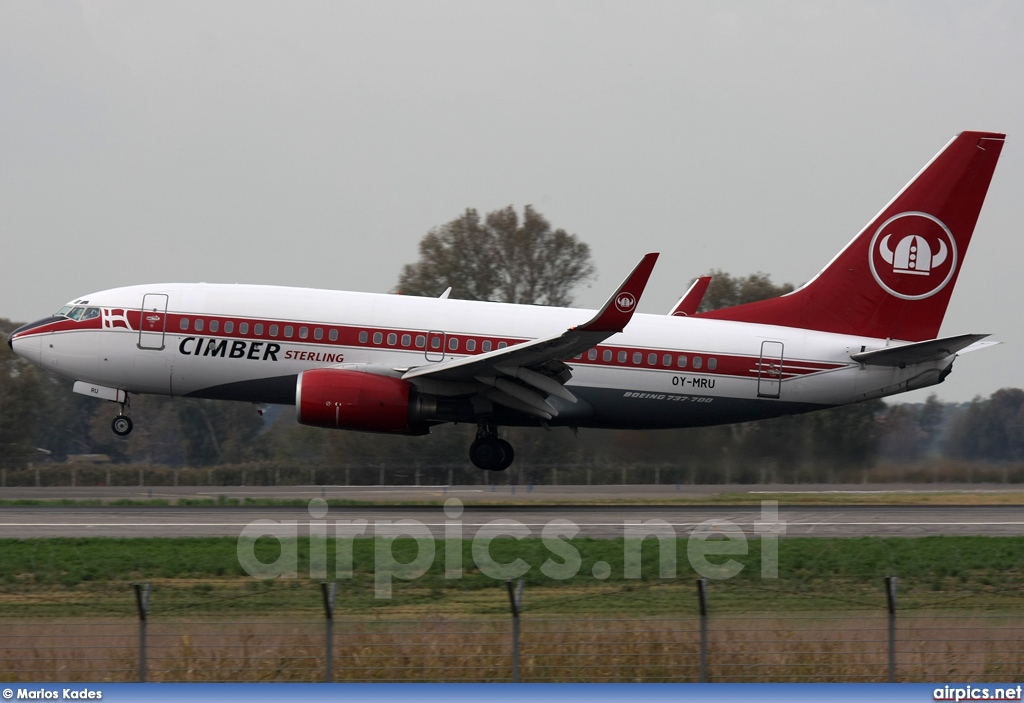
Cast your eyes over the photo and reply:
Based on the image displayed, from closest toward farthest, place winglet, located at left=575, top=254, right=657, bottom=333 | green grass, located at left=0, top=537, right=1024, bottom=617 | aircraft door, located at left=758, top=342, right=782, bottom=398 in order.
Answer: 1. green grass, located at left=0, top=537, right=1024, bottom=617
2. winglet, located at left=575, top=254, right=657, bottom=333
3. aircraft door, located at left=758, top=342, right=782, bottom=398

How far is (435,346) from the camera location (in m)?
26.5

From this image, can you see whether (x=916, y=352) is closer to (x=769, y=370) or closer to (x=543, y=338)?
(x=769, y=370)

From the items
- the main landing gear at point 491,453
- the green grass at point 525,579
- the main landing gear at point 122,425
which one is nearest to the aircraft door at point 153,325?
the main landing gear at point 122,425

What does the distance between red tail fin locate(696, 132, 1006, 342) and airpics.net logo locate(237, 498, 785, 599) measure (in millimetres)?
6321

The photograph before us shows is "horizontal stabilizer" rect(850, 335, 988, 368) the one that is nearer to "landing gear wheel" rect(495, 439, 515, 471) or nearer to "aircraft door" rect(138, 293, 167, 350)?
"landing gear wheel" rect(495, 439, 515, 471)

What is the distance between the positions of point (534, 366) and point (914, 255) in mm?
9735

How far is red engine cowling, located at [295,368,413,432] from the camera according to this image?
24.8 m

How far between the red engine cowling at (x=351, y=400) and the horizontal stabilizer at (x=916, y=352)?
1039cm

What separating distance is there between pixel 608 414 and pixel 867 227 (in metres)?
7.68

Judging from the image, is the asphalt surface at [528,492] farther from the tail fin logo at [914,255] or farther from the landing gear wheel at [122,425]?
the tail fin logo at [914,255]

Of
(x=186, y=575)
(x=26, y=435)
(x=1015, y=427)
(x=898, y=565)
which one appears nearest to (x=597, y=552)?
(x=898, y=565)

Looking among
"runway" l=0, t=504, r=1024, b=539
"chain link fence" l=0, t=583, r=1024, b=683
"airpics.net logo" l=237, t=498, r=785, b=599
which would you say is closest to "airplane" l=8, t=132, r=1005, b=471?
"runway" l=0, t=504, r=1024, b=539

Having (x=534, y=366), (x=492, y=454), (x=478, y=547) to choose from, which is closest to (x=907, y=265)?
(x=534, y=366)

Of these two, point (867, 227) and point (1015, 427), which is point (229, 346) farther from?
point (1015, 427)
